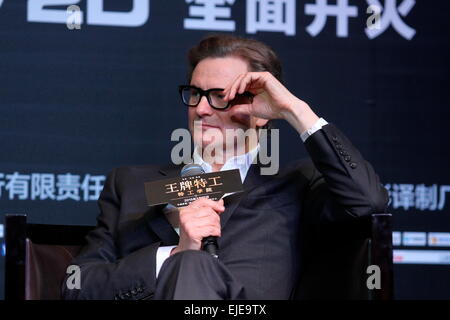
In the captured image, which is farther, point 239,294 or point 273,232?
point 273,232

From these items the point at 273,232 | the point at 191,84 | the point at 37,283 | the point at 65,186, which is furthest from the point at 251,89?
the point at 65,186

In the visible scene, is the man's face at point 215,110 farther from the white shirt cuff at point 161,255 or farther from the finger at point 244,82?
the white shirt cuff at point 161,255

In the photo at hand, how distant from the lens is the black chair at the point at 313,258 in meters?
1.96

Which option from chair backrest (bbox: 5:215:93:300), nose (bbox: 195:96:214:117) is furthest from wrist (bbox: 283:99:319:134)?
chair backrest (bbox: 5:215:93:300)

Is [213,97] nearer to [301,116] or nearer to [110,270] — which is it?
[301,116]

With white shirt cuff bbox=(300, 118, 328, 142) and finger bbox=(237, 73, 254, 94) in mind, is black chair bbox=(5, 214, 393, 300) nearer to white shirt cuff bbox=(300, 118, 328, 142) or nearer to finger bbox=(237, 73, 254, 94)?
white shirt cuff bbox=(300, 118, 328, 142)

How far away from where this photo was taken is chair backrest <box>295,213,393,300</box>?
1957mm

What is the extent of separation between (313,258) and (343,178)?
280mm

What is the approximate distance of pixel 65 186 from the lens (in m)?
3.23

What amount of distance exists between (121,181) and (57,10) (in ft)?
3.65

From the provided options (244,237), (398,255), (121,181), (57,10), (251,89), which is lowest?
(398,255)

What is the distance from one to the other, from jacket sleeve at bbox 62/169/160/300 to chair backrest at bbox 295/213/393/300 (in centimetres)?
48

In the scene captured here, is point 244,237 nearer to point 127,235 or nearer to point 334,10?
point 127,235
